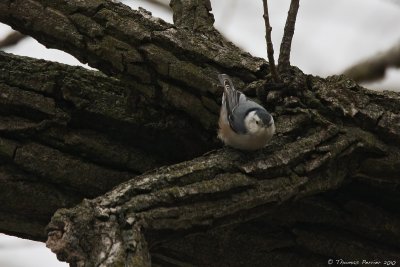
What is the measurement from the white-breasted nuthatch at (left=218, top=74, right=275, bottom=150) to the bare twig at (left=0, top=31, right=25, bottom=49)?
1.37 metres

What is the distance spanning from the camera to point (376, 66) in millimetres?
3078

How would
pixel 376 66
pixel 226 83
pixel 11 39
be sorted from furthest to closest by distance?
pixel 11 39 → pixel 376 66 → pixel 226 83

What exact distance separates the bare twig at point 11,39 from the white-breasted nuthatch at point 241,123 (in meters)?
1.37

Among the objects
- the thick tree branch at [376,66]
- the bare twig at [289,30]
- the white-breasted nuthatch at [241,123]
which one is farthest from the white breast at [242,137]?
the thick tree branch at [376,66]

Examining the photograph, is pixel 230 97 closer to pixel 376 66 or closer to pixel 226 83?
pixel 226 83

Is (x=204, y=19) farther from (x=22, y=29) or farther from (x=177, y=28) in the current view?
(x=22, y=29)

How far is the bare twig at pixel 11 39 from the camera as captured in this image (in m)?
3.62

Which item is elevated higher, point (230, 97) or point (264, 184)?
point (230, 97)

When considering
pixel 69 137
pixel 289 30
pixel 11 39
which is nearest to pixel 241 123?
pixel 289 30

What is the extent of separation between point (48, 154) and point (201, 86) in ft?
2.07

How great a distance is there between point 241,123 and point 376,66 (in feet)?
2.21

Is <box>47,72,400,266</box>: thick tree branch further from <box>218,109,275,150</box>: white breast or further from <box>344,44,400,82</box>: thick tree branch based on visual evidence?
<box>344,44,400,82</box>: thick tree branch

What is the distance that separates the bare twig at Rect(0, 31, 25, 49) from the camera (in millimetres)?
3623

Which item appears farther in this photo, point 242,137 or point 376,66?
point 376,66
